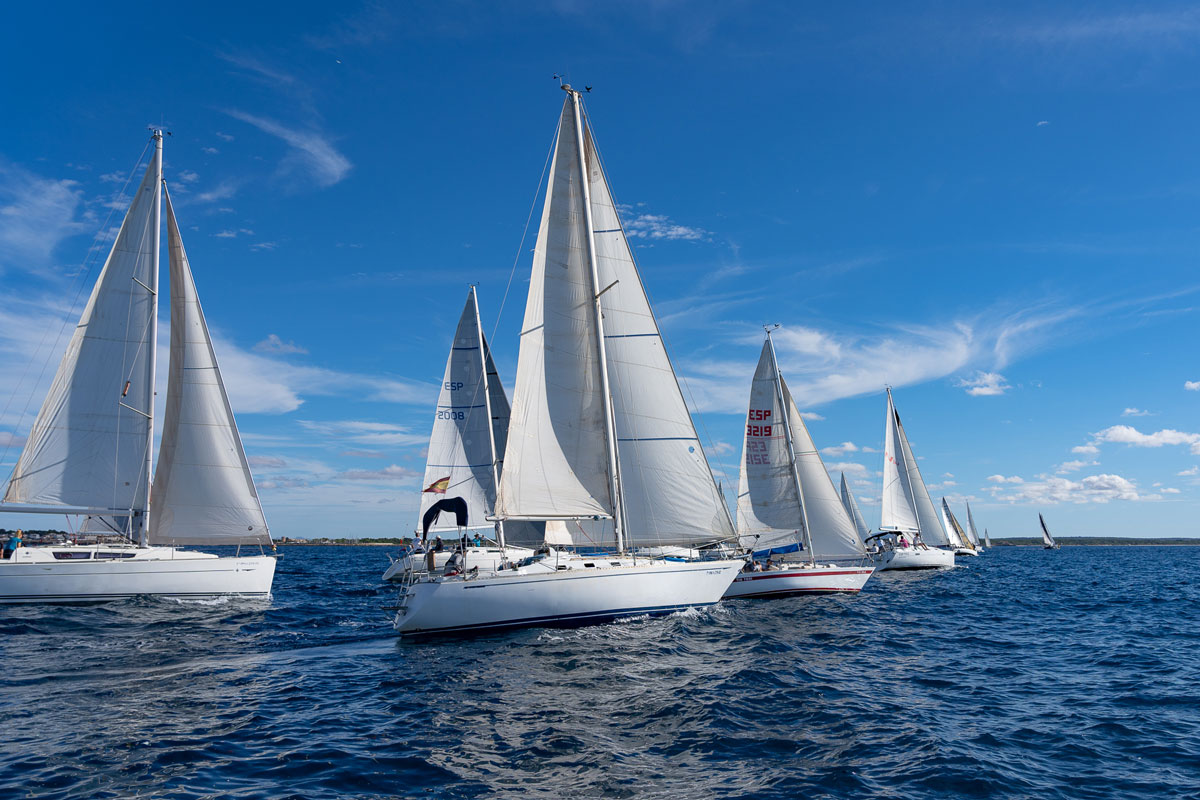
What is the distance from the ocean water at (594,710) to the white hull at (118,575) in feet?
5.00

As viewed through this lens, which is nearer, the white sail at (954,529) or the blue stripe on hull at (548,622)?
the blue stripe on hull at (548,622)

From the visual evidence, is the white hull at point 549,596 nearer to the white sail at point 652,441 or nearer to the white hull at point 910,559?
the white sail at point 652,441

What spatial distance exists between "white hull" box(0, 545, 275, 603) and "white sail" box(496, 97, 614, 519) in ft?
34.4

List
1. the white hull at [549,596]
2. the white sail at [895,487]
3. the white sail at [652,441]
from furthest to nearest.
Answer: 1. the white sail at [895,487]
2. the white sail at [652,441]
3. the white hull at [549,596]

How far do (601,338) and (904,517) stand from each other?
3977 centimetres

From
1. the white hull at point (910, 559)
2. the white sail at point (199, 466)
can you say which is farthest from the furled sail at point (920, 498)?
the white sail at point (199, 466)

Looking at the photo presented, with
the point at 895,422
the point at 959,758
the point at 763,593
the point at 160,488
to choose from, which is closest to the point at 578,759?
the point at 959,758

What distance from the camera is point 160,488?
24438 mm

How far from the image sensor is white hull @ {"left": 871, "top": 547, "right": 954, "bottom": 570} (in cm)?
4697

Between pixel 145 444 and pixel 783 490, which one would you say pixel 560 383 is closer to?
pixel 783 490

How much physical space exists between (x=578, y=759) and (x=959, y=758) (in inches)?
195

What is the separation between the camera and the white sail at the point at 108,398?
23562 mm

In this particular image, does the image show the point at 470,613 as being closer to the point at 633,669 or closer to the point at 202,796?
the point at 633,669

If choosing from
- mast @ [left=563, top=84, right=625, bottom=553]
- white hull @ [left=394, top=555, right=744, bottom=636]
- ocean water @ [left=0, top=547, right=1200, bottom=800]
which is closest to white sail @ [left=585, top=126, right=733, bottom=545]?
mast @ [left=563, top=84, right=625, bottom=553]
